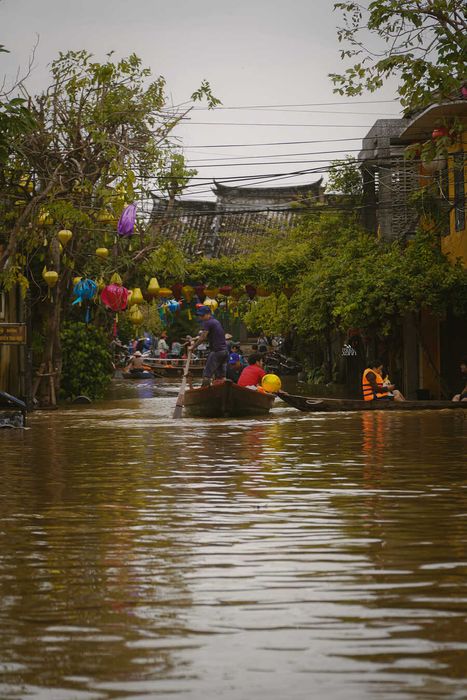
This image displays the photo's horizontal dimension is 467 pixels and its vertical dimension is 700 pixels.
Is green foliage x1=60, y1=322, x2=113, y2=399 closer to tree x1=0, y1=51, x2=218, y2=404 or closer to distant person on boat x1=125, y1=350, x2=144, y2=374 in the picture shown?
tree x1=0, y1=51, x2=218, y2=404

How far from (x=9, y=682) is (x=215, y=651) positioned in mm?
876

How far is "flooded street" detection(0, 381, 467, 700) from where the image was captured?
4980 mm

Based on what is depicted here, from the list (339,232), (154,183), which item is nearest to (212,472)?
(154,183)

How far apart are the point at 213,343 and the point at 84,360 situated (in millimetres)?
7878

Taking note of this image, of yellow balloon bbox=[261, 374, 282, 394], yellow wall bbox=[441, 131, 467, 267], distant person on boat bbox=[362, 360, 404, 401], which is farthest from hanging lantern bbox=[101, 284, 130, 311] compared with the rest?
yellow wall bbox=[441, 131, 467, 267]

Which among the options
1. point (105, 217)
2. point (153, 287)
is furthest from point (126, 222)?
point (153, 287)

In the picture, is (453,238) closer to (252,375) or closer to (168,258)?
(168,258)

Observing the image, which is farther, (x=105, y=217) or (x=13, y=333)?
(x=105, y=217)

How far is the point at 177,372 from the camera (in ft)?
176

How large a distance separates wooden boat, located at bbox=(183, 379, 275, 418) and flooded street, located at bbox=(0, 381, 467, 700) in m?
8.88

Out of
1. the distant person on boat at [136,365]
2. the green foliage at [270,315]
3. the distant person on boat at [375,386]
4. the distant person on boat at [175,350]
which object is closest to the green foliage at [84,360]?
the distant person on boat at [375,386]

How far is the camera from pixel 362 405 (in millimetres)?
25359

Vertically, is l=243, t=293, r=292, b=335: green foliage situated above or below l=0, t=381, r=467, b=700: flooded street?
above

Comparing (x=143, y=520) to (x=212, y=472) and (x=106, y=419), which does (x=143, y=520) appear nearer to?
(x=212, y=472)
